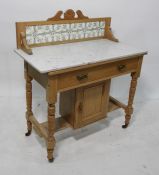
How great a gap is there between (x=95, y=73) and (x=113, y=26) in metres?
0.98

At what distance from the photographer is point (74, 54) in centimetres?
178

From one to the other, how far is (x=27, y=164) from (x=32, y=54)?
0.79 m

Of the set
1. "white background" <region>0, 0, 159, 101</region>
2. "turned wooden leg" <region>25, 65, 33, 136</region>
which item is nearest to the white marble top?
"turned wooden leg" <region>25, 65, 33, 136</region>

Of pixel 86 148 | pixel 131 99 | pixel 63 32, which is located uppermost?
pixel 63 32

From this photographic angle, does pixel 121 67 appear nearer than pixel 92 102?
Yes

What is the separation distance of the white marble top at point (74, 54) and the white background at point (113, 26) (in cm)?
49

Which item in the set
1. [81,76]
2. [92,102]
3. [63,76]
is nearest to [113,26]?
→ [92,102]

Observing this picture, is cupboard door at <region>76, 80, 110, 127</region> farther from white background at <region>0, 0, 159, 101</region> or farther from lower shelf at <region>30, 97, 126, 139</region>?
white background at <region>0, 0, 159, 101</region>

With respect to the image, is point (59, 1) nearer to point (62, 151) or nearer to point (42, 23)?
point (42, 23)

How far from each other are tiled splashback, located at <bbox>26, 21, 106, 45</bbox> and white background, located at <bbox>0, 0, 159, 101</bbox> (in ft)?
1.26

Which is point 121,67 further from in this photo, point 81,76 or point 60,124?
point 60,124

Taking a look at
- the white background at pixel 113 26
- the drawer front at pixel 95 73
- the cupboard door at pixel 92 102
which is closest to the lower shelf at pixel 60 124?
the cupboard door at pixel 92 102

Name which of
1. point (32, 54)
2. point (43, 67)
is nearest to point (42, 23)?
point (32, 54)

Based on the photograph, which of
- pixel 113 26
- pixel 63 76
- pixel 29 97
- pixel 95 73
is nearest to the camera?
pixel 63 76
